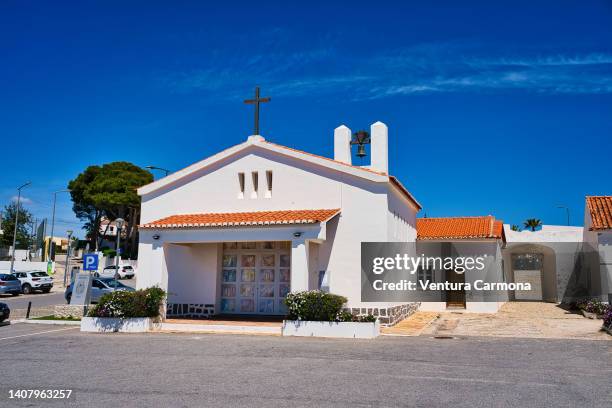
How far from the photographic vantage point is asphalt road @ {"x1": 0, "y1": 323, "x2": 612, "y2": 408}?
7.61 metres

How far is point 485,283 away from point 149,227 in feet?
51.5

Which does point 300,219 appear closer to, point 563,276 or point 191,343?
point 191,343

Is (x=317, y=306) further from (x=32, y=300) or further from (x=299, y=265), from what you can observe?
(x=32, y=300)

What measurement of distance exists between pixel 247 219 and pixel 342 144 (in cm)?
586

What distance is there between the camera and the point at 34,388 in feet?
27.5

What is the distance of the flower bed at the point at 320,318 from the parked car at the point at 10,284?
25.2 meters

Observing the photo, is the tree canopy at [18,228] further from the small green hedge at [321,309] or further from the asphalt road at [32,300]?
the small green hedge at [321,309]

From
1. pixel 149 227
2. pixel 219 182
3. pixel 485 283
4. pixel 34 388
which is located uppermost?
pixel 219 182

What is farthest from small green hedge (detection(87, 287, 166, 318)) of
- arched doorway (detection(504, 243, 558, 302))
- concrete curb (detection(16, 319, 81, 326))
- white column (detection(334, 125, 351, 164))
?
arched doorway (detection(504, 243, 558, 302))

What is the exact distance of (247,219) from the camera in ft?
55.6

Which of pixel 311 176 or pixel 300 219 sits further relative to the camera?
pixel 311 176

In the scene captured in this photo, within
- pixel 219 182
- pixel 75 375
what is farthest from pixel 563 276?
pixel 75 375

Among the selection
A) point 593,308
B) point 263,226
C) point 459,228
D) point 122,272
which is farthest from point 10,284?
point 593,308

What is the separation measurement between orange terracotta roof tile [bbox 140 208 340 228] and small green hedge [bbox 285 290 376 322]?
2.25 metres
